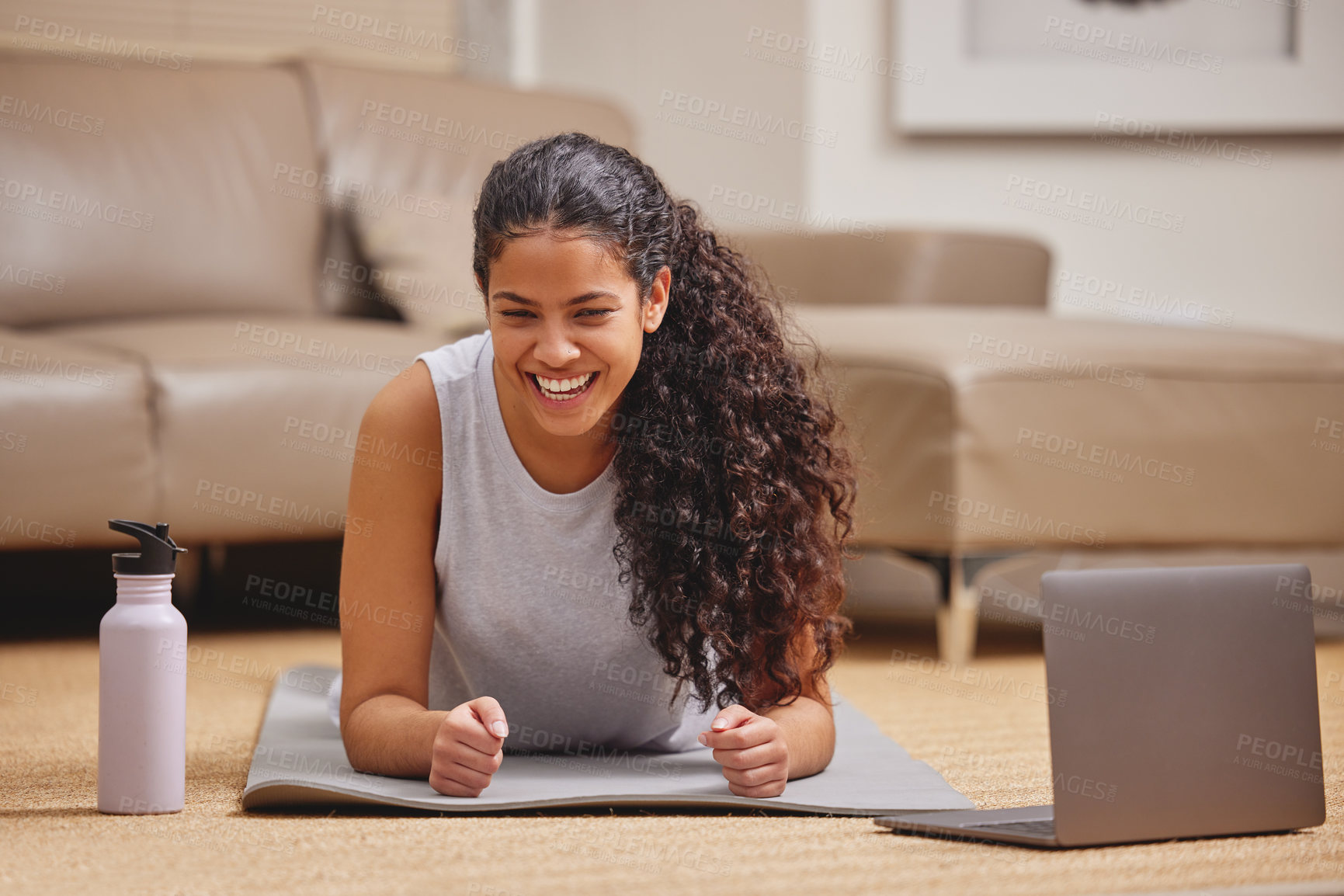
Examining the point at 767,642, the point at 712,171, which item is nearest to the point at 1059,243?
the point at 712,171

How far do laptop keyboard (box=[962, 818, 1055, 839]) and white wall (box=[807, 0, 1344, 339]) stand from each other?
191 centimetres

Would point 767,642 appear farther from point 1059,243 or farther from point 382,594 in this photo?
point 1059,243

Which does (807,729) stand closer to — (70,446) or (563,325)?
(563,325)

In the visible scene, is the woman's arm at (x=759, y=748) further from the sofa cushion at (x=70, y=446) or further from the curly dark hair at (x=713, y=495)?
the sofa cushion at (x=70, y=446)

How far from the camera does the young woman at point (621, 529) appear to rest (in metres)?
1.07

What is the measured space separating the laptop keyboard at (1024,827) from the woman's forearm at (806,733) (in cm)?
18

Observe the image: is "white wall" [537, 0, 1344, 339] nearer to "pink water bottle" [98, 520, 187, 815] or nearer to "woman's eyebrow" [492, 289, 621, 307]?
"woman's eyebrow" [492, 289, 621, 307]

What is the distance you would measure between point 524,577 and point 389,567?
0.36 ft

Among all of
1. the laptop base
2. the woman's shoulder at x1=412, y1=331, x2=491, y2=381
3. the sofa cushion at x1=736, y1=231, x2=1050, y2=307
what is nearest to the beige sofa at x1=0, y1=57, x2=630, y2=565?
the sofa cushion at x1=736, y1=231, x2=1050, y2=307

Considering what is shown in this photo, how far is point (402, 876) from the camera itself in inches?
31.6

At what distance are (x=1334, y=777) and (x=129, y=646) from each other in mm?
939

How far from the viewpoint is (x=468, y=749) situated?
0.96 m

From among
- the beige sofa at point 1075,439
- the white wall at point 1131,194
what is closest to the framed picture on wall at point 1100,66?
the white wall at point 1131,194

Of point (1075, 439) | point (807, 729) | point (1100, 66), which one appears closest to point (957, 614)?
point (1075, 439)
